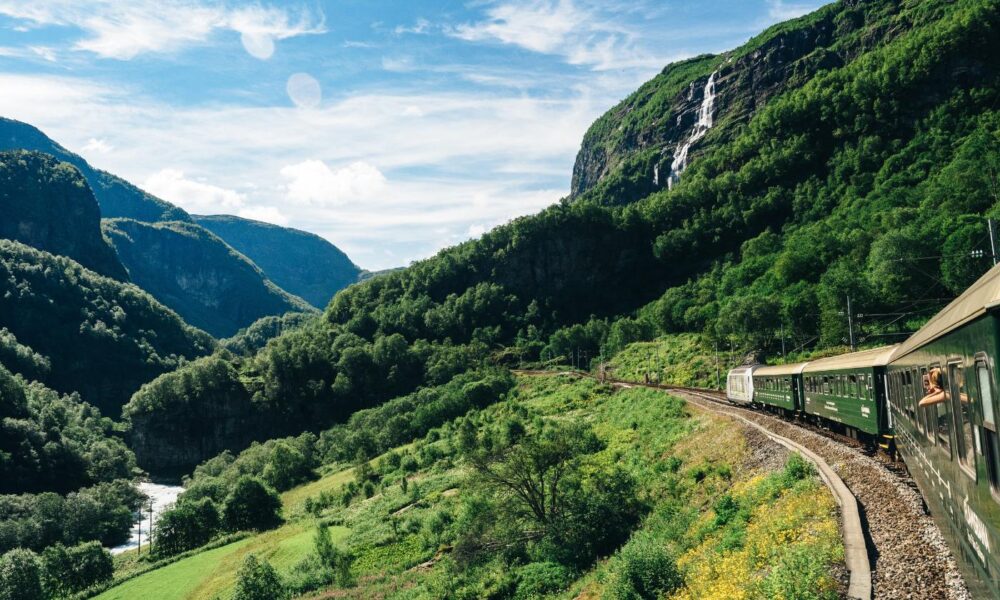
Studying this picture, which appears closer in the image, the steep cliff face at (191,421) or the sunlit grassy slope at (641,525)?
the sunlit grassy slope at (641,525)

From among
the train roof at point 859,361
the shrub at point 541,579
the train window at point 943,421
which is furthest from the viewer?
the shrub at point 541,579

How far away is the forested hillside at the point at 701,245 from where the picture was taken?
109 metres

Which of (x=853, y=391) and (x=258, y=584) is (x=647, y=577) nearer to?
(x=853, y=391)

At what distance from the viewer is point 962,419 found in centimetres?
785

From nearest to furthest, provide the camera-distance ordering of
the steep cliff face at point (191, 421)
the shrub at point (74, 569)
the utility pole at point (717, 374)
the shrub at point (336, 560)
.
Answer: the shrub at point (336, 560) < the shrub at point (74, 569) < the utility pole at point (717, 374) < the steep cliff face at point (191, 421)

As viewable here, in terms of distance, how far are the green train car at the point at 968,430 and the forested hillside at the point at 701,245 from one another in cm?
7251

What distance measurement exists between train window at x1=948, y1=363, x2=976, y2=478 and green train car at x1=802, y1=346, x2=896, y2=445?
13011mm

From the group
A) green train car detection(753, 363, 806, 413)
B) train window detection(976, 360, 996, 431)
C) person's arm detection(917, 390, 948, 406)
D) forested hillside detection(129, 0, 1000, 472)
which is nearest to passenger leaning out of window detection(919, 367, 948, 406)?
person's arm detection(917, 390, 948, 406)

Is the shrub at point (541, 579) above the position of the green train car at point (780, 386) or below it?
below

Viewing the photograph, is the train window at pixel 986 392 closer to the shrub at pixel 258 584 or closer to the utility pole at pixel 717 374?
the shrub at pixel 258 584

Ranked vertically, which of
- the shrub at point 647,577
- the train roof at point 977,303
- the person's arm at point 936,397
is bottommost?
the shrub at point 647,577

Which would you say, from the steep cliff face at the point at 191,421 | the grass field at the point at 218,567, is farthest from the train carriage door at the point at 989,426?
the steep cliff face at the point at 191,421

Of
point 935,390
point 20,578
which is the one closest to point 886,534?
point 935,390

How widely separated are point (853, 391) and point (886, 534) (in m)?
11.9
